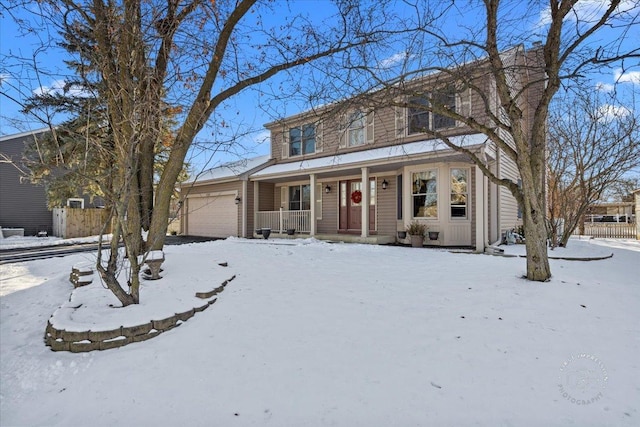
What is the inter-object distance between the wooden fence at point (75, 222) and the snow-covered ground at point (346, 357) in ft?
44.2

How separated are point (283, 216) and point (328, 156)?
3.07 metres

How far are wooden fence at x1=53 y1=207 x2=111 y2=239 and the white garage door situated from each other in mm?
4030

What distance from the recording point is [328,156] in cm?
1330

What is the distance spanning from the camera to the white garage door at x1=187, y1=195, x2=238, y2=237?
15305mm

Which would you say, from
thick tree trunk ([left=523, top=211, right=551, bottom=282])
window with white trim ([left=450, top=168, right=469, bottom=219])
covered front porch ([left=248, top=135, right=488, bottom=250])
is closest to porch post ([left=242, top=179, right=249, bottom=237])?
covered front porch ([left=248, top=135, right=488, bottom=250])

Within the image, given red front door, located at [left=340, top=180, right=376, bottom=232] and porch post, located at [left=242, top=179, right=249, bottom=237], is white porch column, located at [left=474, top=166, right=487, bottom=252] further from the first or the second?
porch post, located at [left=242, top=179, right=249, bottom=237]

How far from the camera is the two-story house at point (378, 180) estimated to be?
8711 mm

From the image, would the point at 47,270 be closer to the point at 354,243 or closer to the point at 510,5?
the point at 354,243

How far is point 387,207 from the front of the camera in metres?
11.8

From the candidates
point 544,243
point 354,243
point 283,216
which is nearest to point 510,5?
point 544,243

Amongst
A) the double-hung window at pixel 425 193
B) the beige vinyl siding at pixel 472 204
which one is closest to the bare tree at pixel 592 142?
the beige vinyl siding at pixel 472 204

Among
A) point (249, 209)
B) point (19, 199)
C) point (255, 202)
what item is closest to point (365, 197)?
point (255, 202)

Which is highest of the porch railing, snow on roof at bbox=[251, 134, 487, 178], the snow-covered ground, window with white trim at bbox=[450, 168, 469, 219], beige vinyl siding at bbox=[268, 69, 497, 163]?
beige vinyl siding at bbox=[268, 69, 497, 163]

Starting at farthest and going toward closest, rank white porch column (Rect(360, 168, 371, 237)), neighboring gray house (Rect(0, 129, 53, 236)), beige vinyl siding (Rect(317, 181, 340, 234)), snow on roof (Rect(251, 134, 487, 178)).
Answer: neighboring gray house (Rect(0, 129, 53, 236)), beige vinyl siding (Rect(317, 181, 340, 234)), white porch column (Rect(360, 168, 371, 237)), snow on roof (Rect(251, 134, 487, 178))
